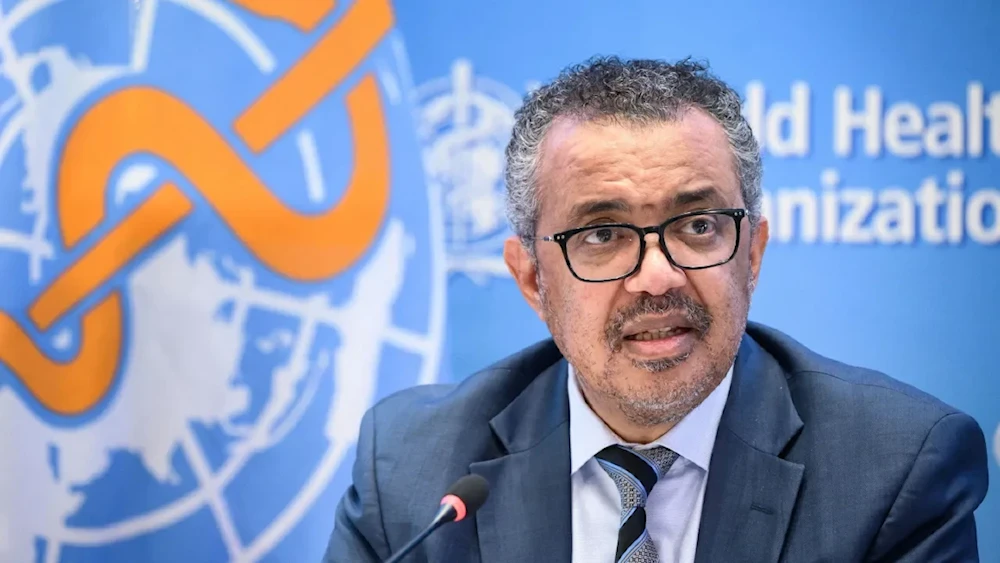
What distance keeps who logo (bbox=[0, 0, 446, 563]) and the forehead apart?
1044 mm

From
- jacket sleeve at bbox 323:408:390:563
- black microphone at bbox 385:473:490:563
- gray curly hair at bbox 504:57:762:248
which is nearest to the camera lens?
black microphone at bbox 385:473:490:563

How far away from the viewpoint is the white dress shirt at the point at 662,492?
1.95 metres

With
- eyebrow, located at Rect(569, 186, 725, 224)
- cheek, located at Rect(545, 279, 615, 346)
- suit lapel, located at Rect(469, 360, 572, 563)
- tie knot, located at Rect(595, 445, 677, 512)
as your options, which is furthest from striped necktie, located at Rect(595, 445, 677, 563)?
eyebrow, located at Rect(569, 186, 725, 224)

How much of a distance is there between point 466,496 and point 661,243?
0.56 meters

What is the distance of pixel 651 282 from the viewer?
177cm

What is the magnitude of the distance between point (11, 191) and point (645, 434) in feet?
6.49

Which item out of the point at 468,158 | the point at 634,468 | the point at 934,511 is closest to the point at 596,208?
the point at 634,468

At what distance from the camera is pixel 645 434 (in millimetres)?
2037

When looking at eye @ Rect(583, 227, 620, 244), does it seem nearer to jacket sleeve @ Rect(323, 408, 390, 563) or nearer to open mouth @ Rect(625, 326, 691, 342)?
open mouth @ Rect(625, 326, 691, 342)

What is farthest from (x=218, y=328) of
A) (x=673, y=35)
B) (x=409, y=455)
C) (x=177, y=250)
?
(x=673, y=35)

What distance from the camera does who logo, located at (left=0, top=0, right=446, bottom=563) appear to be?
294 centimetres

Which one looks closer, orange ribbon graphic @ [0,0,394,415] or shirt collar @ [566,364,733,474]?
shirt collar @ [566,364,733,474]

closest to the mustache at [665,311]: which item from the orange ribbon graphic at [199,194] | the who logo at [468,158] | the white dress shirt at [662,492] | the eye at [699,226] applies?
the eye at [699,226]

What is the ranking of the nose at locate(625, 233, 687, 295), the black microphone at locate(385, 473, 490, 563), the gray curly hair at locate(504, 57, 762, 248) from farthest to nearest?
the gray curly hair at locate(504, 57, 762, 248), the nose at locate(625, 233, 687, 295), the black microphone at locate(385, 473, 490, 563)
